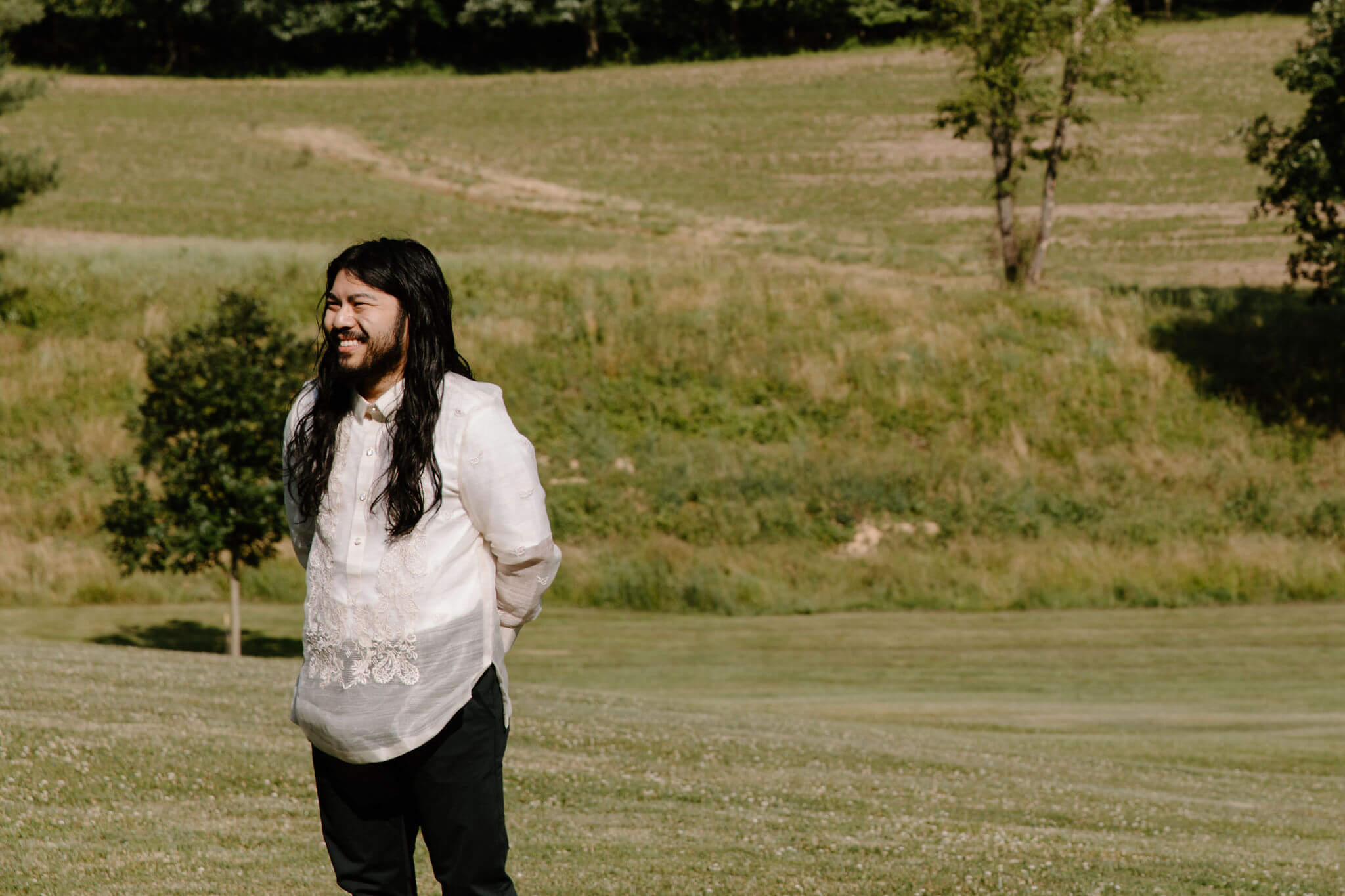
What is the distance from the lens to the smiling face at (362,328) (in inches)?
152

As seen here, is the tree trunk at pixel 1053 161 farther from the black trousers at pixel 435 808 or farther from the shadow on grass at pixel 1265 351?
the black trousers at pixel 435 808

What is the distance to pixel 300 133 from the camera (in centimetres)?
6259

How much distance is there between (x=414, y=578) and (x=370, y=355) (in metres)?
0.62

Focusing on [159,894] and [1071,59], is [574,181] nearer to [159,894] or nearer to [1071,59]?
[1071,59]

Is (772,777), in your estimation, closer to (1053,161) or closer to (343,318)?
(343,318)

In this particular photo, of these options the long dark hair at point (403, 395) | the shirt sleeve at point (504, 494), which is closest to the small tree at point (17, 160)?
the long dark hair at point (403, 395)

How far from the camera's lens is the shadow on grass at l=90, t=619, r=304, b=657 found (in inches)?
802

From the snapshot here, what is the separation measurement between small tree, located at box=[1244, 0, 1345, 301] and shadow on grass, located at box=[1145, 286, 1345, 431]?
1.52 m

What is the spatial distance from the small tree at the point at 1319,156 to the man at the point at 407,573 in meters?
26.4

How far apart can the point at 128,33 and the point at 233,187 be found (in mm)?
40732

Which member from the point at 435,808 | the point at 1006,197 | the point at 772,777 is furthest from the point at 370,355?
the point at 1006,197

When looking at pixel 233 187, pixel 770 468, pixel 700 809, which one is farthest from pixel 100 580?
pixel 233 187

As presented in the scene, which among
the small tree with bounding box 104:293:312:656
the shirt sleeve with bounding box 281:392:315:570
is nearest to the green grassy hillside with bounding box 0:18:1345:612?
the small tree with bounding box 104:293:312:656

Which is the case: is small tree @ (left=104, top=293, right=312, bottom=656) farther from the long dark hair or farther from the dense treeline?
the dense treeline
